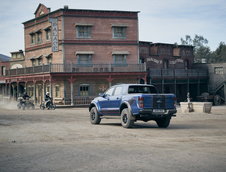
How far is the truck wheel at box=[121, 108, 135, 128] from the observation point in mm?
15344

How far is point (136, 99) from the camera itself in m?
15.2

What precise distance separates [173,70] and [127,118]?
3268 cm

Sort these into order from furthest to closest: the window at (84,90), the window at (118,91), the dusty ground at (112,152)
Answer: the window at (84,90) → the window at (118,91) → the dusty ground at (112,152)

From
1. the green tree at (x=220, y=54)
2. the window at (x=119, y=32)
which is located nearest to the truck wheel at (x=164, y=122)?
the window at (x=119, y=32)

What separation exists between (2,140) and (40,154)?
3206 millimetres

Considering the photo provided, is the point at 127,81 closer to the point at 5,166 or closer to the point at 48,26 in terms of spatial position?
the point at 48,26

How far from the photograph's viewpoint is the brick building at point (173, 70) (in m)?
46.7

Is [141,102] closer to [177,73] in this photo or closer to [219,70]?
[177,73]

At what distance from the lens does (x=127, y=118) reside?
15539 millimetres

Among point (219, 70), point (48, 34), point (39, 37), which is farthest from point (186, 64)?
point (39, 37)

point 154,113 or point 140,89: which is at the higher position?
point 140,89

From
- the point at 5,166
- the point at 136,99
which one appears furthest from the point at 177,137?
the point at 5,166

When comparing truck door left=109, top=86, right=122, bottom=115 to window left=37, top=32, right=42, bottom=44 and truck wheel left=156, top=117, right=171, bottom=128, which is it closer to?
truck wheel left=156, top=117, right=171, bottom=128

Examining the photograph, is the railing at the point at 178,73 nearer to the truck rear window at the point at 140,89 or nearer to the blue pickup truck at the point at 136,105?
the truck rear window at the point at 140,89
